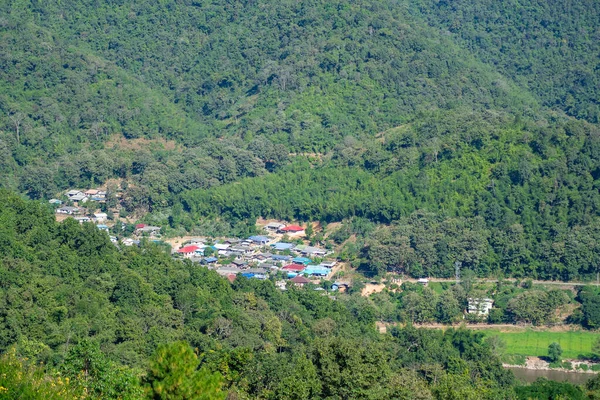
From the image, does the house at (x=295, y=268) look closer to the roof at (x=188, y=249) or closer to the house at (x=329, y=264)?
the house at (x=329, y=264)

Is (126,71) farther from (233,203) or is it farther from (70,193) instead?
(233,203)

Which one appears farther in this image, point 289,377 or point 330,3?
point 330,3

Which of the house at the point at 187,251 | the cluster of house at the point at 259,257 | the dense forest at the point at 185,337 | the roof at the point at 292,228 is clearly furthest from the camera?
the roof at the point at 292,228

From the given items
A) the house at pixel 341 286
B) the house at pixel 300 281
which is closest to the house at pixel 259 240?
the house at pixel 300 281

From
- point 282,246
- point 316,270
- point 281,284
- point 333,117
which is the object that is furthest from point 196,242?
point 333,117

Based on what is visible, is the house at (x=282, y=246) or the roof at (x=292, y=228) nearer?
the house at (x=282, y=246)

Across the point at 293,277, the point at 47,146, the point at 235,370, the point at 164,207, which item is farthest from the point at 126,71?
the point at 235,370
